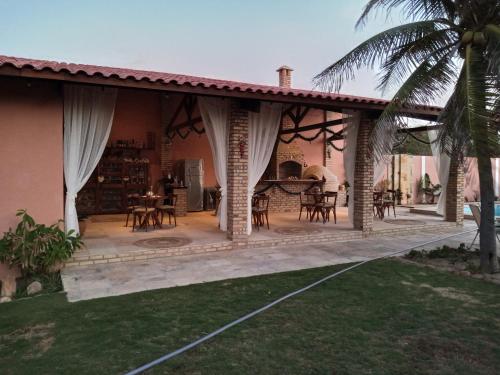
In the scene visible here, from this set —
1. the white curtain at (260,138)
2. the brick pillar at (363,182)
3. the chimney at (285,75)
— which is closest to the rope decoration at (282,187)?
the brick pillar at (363,182)

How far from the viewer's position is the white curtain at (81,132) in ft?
19.7

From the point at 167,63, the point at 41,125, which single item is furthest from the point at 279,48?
the point at 41,125

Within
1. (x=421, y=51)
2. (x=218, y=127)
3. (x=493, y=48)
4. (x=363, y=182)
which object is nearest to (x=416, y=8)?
(x=421, y=51)

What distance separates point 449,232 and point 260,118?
5459mm

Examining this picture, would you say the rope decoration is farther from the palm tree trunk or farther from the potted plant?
the potted plant

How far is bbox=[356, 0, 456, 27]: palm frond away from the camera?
5629 mm

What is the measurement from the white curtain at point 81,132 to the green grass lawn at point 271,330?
214 centimetres

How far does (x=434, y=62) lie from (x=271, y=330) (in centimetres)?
457

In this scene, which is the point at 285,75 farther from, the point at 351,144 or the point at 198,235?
the point at 198,235

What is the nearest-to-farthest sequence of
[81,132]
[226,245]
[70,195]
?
[70,195], [81,132], [226,245]

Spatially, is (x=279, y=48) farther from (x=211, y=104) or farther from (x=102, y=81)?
(x=102, y=81)

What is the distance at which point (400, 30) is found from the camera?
5.55m

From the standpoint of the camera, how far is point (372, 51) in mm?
5750

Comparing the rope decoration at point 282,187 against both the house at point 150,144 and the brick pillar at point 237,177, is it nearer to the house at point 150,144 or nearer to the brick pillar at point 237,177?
the house at point 150,144
